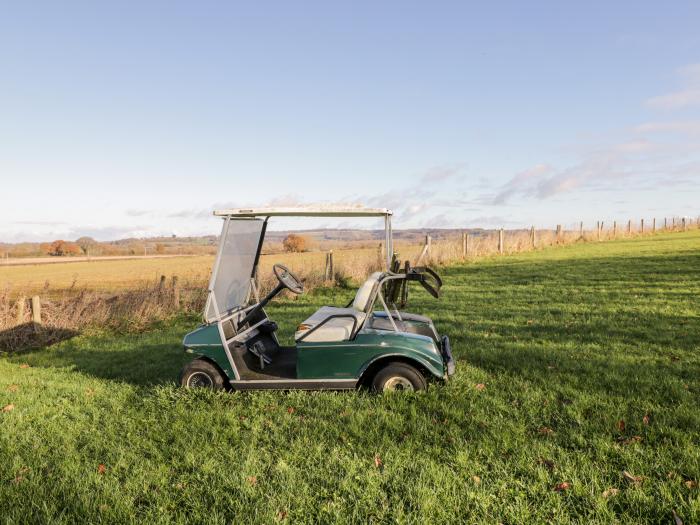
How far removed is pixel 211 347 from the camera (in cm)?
541

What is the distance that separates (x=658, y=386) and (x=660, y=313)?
4952 millimetres

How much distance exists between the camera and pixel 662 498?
3.31 metres

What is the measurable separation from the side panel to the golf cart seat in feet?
0.22

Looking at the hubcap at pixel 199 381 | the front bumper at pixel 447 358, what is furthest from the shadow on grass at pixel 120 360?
the front bumper at pixel 447 358

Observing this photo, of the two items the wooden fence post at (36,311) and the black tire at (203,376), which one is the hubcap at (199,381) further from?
the wooden fence post at (36,311)

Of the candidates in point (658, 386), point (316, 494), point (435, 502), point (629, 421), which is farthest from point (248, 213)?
point (658, 386)

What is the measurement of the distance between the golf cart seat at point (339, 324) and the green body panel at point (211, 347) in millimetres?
844

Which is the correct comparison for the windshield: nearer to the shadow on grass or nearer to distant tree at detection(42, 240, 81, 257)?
the shadow on grass

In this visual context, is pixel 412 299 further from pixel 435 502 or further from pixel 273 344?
pixel 435 502

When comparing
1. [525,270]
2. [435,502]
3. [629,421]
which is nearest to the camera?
[435,502]

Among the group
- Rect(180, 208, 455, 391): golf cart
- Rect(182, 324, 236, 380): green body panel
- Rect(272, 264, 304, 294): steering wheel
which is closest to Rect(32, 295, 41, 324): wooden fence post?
Rect(180, 208, 455, 391): golf cart

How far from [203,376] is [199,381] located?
3.5 inches

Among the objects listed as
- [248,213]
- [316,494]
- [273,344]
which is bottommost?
[316,494]

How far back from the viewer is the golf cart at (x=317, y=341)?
203 inches
